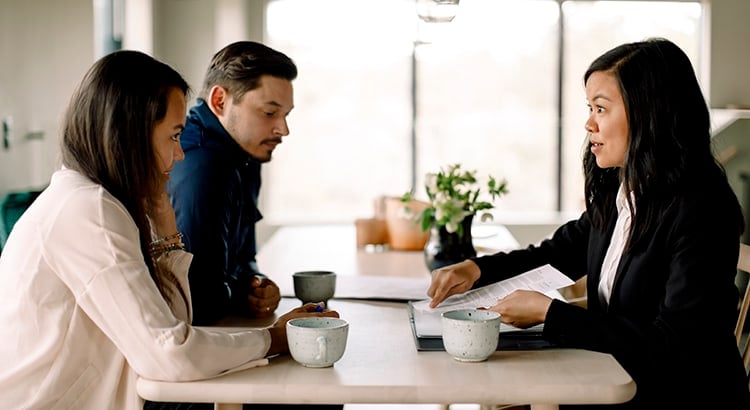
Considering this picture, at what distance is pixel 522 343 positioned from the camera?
1531 millimetres

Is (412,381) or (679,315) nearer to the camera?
(412,381)

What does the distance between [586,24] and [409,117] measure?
1368 mm

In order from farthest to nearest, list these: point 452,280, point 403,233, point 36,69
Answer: point 36,69, point 403,233, point 452,280

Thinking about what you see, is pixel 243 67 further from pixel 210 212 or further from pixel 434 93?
pixel 434 93

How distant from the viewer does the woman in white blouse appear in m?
1.30

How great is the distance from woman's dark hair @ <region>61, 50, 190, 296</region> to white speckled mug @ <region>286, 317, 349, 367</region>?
28 cm

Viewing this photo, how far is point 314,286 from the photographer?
193 cm

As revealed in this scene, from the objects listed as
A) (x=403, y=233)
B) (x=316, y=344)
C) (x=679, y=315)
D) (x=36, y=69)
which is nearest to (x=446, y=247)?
(x=403, y=233)

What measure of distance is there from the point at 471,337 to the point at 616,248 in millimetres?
594

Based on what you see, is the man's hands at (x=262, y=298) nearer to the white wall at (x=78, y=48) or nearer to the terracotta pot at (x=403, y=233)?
the white wall at (x=78, y=48)

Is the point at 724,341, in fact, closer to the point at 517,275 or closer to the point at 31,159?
the point at 517,275

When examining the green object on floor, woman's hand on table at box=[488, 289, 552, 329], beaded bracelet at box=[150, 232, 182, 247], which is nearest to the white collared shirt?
woman's hand on table at box=[488, 289, 552, 329]

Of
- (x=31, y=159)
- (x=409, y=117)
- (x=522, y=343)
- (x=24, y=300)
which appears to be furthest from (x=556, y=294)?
(x=409, y=117)

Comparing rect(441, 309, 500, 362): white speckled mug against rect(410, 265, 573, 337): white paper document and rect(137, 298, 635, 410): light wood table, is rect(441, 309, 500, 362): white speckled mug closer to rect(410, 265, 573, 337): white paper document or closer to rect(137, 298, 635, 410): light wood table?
rect(137, 298, 635, 410): light wood table
